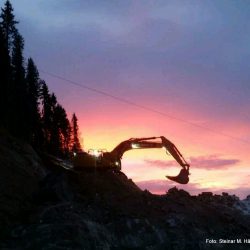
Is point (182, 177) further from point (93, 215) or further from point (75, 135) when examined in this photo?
point (75, 135)

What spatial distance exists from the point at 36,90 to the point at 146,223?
50328 mm

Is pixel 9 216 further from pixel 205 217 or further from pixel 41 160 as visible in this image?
pixel 41 160

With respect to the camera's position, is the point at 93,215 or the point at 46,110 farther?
the point at 46,110

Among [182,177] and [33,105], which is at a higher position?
[33,105]

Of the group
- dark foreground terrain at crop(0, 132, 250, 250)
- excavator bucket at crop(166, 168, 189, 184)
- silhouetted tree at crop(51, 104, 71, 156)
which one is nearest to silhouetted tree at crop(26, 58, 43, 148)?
silhouetted tree at crop(51, 104, 71, 156)

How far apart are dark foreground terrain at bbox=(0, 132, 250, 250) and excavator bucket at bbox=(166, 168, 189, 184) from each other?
2.43 m

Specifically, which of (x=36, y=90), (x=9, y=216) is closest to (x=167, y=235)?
(x=9, y=216)

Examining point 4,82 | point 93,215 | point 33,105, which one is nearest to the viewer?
point 93,215

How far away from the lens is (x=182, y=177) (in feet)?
155

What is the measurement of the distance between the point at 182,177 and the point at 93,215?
1177 cm

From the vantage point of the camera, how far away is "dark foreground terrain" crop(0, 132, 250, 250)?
32.8 m

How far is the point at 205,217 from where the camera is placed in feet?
157

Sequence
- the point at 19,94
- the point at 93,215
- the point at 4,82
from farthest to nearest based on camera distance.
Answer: the point at 19,94 → the point at 4,82 → the point at 93,215

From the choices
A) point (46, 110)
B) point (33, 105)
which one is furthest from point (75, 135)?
point (33, 105)
